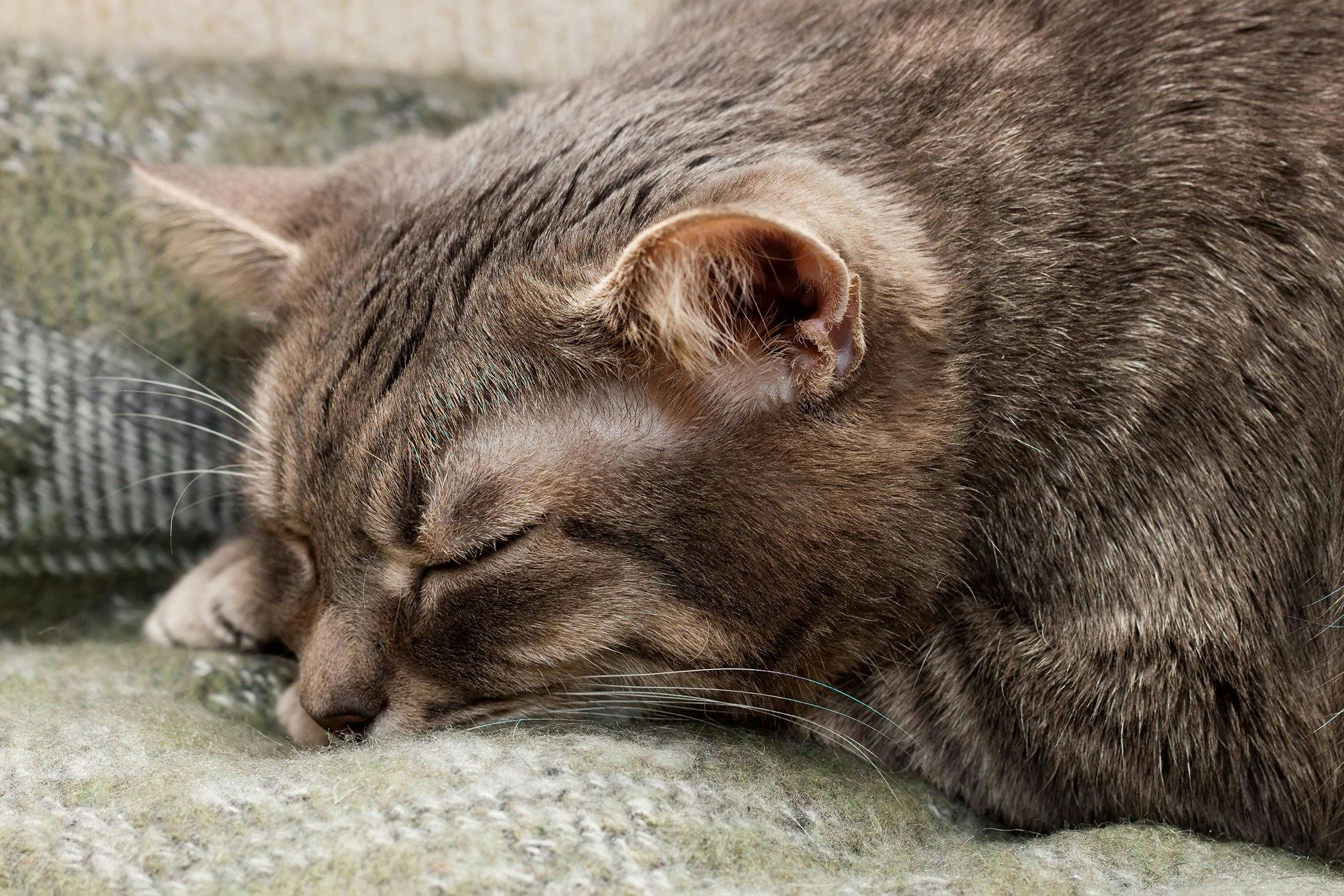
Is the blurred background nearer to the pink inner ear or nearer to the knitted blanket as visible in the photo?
the knitted blanket

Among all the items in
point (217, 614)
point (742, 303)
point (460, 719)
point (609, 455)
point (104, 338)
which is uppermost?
point (742, 303)

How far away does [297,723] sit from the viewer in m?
1.46

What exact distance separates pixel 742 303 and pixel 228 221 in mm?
786

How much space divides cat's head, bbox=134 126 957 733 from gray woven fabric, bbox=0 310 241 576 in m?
0.47

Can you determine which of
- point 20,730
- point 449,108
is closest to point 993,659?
point 20,730

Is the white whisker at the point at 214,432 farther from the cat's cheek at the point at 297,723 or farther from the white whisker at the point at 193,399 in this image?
the cat's cheek at the point at 297,723

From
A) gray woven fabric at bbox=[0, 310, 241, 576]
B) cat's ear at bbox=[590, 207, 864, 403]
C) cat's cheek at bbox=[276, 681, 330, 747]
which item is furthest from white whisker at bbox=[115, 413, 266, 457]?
cat's ear at bbox=[590, 207, 864, 403]

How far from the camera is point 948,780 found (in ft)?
4.64

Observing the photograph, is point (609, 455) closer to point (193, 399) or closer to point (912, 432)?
point (912, 432)

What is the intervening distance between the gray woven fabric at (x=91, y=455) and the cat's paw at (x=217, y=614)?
0.12 meters

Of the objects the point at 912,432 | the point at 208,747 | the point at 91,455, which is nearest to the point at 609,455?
the point at 912,432

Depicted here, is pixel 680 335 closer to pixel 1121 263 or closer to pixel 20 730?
pixel 1121 263

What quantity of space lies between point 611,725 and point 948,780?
40 centimetres

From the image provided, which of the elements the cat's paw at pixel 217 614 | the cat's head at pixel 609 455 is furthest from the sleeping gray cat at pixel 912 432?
the cat's paw at pixel 217 614
